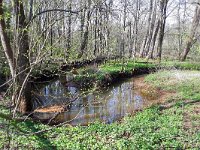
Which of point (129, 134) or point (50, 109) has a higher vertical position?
point (129, 134)

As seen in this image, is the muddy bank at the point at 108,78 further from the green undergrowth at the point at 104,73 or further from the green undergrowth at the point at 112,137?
the green undergrowth at the point at 112,137

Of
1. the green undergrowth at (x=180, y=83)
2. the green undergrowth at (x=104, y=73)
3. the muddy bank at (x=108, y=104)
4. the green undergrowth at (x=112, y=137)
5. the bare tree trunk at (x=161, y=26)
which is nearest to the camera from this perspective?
the green undergrowth at (x=112, y=137)

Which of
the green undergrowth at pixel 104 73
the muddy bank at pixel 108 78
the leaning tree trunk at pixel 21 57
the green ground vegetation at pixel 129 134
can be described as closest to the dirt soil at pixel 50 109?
the leaning tree trunk at pixel 21 57

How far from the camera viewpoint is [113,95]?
20719 mm

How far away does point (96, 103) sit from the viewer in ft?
58.5

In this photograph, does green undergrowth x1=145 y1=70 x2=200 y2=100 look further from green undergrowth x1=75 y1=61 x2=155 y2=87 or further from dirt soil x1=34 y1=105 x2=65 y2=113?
dirt soil x1=34 y1=105 x2=65 y2=113

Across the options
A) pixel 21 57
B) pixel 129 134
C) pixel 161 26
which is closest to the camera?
pixel 129 134

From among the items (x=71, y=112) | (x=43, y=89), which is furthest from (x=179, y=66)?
(x=71, y=112)

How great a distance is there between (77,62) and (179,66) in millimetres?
9759

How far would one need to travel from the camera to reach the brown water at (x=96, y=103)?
1485 centimetres

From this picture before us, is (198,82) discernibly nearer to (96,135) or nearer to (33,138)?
(96,135)

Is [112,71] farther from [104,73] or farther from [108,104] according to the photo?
[108,104]

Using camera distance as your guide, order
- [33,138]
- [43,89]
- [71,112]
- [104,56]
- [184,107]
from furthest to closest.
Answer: [104,56] → [43,89] → [71,112] → [184,107] → [33,138]

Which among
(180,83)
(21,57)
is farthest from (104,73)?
(21,57)
